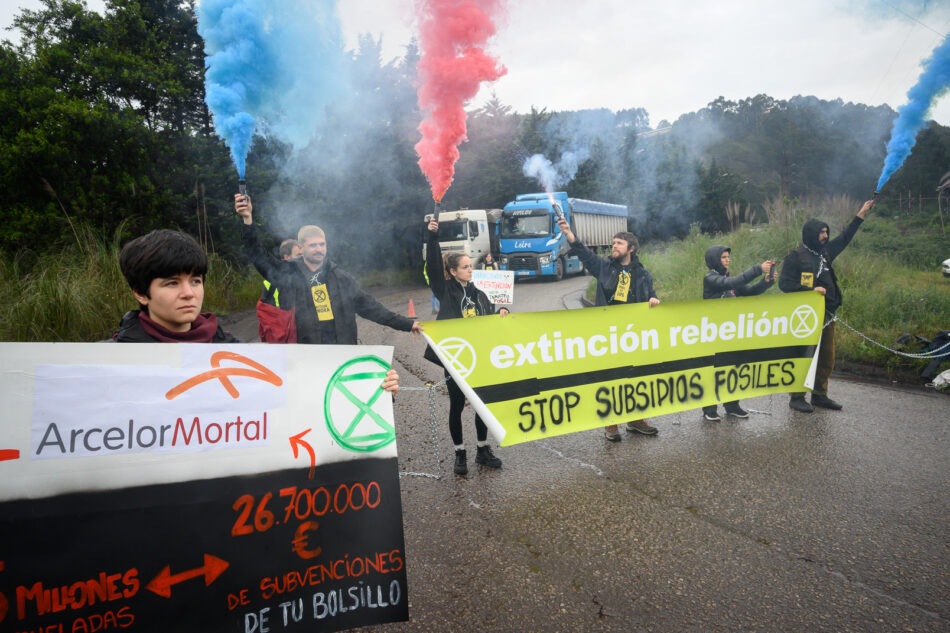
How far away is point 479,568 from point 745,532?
1657 millimetres

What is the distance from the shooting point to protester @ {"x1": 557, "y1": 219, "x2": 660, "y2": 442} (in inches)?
205

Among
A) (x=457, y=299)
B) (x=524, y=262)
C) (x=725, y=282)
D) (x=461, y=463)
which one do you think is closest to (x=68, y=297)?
(x=457, y=299)

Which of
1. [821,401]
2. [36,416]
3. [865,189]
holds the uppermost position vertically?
[865,189]

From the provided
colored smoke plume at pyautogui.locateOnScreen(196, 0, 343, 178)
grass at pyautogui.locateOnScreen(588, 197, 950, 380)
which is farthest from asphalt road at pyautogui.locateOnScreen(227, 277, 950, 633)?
colored smoke plume at pyautogui.locateOnScreen(196, 0, 343, 178)

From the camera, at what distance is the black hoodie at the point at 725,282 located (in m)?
5.73

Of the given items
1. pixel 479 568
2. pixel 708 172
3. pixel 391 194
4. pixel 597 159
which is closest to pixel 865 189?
pixel 708 172

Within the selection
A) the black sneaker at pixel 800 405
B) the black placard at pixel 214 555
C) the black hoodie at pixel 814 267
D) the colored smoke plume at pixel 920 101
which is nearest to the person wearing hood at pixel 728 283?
the black hoodie at pixel 814 267

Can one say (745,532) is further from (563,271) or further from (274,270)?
(563,271)

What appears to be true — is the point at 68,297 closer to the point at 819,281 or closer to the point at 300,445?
the point at 300,445

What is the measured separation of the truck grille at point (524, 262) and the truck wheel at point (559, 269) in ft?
3.45

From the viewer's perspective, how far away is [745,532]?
3.36m

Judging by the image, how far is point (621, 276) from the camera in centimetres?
527

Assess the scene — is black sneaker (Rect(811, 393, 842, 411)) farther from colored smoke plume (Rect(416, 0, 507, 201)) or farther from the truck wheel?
the truck wheel

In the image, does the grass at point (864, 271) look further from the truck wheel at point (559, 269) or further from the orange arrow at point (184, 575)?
the orange arrow at point (184, 575)
